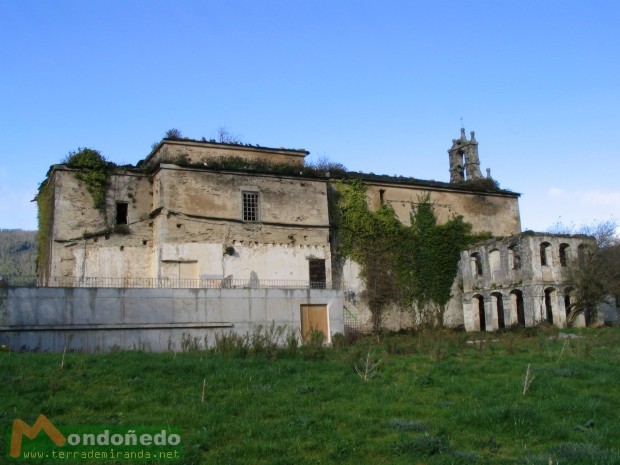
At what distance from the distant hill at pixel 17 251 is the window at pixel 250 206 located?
64.9 metres

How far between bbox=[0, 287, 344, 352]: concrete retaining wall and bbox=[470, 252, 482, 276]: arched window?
40.6 feet

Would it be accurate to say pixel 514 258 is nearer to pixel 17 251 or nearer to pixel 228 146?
pixel 228 146

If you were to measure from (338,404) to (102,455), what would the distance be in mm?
4681

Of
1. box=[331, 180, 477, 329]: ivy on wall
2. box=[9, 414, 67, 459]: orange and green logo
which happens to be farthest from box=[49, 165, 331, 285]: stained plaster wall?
box=[9, 414, 67, 459]: orange and green logo

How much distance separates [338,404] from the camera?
1198cm

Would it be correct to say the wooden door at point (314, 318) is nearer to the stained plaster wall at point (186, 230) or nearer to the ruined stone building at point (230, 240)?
the ruined stone building at point (230, 240)

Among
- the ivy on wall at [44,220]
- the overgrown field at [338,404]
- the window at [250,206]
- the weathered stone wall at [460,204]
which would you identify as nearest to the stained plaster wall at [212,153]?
the window at [250,206]

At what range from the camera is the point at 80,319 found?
78.5ft

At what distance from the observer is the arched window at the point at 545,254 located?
33.7m

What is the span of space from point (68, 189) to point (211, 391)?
21.3 meters

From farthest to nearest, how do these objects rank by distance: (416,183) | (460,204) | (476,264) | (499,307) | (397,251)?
(460,204), (416,183), (476,264), (499,307), (397,251)

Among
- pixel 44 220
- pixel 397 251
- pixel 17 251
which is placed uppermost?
pixel 17 251

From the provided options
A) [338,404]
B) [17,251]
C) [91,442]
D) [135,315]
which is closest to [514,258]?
[135,315]

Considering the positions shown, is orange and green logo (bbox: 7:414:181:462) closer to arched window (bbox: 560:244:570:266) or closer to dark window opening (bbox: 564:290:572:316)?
dark window opening (bbox: 564:290:572:316)
